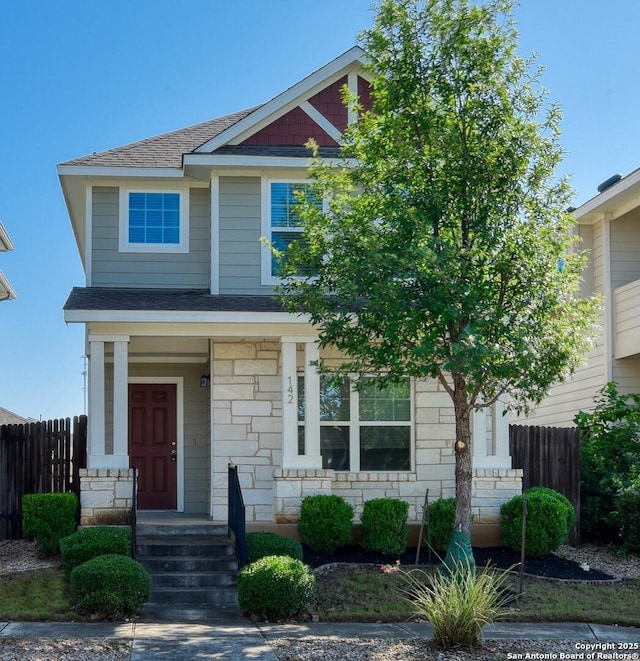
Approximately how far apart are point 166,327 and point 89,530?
311cm

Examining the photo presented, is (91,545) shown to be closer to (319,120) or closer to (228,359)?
(228,359)

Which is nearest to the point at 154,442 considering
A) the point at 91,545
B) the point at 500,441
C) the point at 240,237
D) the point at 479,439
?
the point at 240,237

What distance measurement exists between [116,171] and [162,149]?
1313mm

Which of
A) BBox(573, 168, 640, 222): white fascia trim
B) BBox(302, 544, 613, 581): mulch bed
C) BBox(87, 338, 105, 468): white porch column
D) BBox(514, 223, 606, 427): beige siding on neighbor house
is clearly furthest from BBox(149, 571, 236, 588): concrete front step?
BBox(573, 168, 640, 222): white fascia trim

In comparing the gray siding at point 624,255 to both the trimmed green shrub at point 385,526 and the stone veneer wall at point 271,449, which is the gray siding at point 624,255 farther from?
the trimmed green shrub at point 385,526

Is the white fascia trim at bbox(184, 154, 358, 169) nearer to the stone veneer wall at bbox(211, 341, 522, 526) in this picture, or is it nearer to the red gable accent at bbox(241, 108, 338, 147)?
the red gable accent at bbox(241, 108, 338, 147)

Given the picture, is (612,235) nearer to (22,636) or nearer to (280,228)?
(280,228)

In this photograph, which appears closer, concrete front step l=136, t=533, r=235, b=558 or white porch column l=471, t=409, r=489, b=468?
concrete front step l=136, t=533, r=235, b=558

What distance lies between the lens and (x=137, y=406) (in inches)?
620

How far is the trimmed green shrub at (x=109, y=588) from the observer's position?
9.60 metres

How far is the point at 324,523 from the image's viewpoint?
1306cm

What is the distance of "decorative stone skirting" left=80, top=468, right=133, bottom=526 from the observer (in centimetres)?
1305

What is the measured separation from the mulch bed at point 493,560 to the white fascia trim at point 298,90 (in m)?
6.22

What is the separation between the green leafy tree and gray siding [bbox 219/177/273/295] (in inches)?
159
